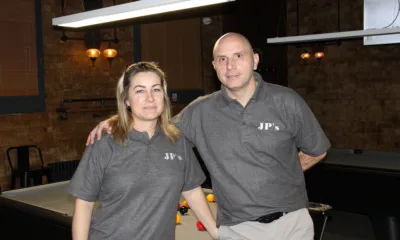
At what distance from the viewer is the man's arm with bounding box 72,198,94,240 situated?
6.70 feet

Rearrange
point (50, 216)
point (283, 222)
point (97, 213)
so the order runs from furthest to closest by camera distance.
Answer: point (50, 216) → point (283, 222) → point (97, 213)

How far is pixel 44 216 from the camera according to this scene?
11.5ft

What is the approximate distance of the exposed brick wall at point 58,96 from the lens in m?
7.02

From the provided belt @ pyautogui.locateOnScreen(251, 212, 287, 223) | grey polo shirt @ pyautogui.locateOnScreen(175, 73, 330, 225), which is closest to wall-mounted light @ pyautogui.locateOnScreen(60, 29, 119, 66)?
grey polo shirt @ pyautogui.locateOnScreen(175, 73, 330, 225)

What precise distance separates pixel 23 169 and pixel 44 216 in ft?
12.2

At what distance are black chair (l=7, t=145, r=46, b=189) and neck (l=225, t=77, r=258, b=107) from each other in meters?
4.99

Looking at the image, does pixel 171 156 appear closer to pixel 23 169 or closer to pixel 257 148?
pixel 257 148

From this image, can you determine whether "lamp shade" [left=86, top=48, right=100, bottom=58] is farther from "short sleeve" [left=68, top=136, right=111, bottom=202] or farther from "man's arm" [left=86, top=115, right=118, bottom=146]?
"short sleeve" [left=68, top=136, right=111, bottom=202]

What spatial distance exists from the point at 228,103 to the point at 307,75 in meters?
7.50

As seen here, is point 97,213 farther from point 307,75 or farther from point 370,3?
point 307,75

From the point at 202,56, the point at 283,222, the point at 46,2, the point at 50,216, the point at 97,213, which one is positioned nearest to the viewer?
the point at 97,213

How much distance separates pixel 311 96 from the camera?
9625mm

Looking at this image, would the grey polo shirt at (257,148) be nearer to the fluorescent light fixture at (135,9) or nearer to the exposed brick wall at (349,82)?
the fluorescent light fixture at (135,9)

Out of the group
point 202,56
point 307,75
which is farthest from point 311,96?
point 202,56
